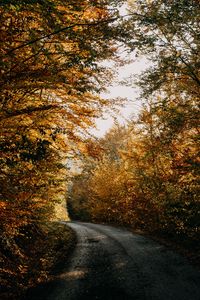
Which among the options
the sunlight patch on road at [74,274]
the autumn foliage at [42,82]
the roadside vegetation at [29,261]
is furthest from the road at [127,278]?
the autumn foliage at [42,82]

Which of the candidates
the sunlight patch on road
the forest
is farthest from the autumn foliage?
the sunlight patch on road

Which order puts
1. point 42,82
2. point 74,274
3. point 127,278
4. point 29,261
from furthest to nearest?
1. point 29,261
2. point 74,274
3. point 127,278
4. point 42,82

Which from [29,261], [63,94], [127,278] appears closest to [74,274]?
[127,278]

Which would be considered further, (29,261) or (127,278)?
(29,261)

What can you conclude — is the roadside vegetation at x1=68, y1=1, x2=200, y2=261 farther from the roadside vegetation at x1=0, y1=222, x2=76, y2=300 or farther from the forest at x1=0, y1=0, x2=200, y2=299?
the roadside vegetation at x1=0, y1=222, x2=76, y2=300

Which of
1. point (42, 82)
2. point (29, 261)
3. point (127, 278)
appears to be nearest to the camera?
point (42, 82)

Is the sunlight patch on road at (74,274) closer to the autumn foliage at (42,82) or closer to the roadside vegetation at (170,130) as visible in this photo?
the autumn foliage at (42,82)

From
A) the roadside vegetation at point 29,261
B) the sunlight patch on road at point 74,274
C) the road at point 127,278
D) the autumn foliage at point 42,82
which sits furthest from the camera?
the sunlight patch on road at point 74,274

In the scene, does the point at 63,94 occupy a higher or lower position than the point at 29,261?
higher

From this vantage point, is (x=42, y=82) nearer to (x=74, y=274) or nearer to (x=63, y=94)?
(x=63, y=94)

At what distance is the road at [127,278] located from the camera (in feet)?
22.1

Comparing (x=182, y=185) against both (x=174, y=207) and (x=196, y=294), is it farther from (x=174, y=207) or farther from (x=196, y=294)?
(x=196, y=294)

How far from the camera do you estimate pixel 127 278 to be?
787cm

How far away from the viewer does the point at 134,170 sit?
17188 millimetres
